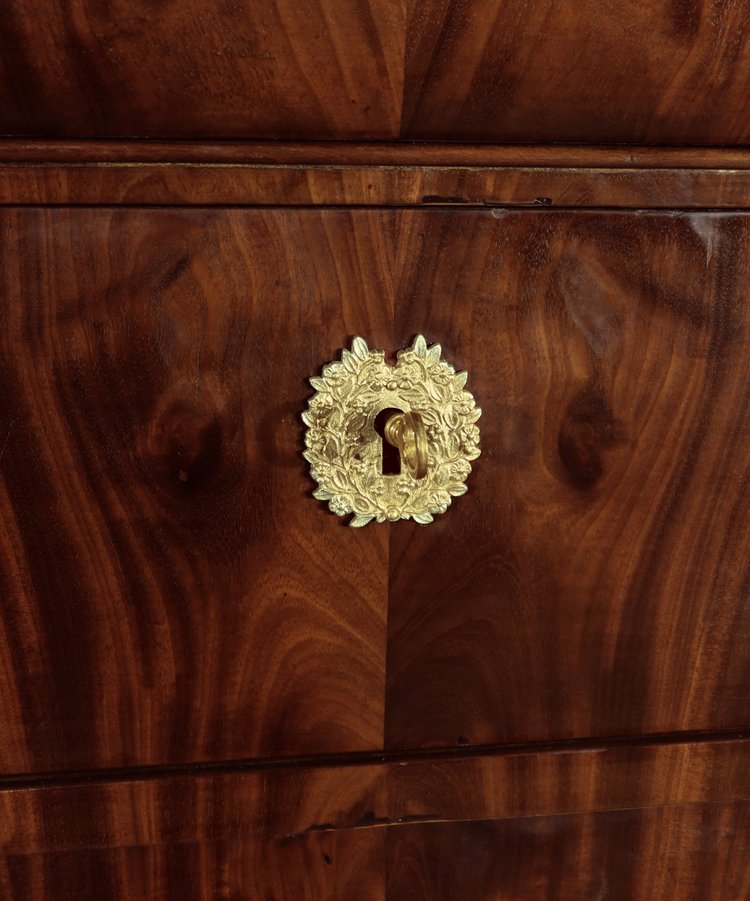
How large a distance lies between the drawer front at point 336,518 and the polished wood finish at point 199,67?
0.12 feet

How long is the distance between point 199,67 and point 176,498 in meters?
0.18

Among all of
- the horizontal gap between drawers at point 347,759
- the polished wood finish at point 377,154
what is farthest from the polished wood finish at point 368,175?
the horizontal gap between drawers at point 347,759

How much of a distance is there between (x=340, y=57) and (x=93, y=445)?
0.19m

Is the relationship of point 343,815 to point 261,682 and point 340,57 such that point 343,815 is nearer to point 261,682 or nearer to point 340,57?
point 261,682

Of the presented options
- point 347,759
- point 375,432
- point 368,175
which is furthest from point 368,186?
point 347,759

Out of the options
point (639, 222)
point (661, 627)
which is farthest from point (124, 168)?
point (661, 627)

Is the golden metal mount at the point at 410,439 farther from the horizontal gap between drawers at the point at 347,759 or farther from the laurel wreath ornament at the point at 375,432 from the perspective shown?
the horizontal gap between drawers at the point at 347,759

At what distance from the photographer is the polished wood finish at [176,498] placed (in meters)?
0.40

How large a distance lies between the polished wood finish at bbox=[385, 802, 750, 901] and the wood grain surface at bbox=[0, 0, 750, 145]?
35cm

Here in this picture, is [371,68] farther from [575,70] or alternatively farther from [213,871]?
[213,871]

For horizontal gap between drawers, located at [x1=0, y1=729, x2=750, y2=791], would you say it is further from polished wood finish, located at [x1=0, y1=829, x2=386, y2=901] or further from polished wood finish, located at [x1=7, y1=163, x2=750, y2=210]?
polished wood finish, located at [x1=7, y1=163, x2=750, y2=210]

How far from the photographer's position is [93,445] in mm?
410

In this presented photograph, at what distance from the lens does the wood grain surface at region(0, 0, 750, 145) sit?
14.0 inches

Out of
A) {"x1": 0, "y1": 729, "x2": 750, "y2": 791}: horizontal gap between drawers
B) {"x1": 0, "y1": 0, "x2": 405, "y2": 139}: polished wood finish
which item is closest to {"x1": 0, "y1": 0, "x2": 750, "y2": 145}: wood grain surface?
{"x1": 0, "y1": 0, "x2": 405, "y2": 139}: polished wood finish
